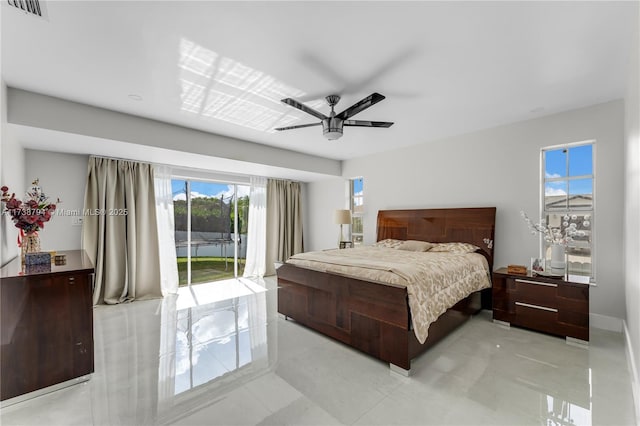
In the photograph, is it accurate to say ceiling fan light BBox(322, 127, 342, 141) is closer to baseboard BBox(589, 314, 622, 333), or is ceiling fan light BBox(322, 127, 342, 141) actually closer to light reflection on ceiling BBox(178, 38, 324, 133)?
light reflection on ceiling BBox(178, 38, 324, 133)

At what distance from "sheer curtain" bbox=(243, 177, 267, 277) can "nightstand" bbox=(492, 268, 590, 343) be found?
461 cm

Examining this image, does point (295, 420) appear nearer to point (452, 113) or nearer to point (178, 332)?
point (178, 332)

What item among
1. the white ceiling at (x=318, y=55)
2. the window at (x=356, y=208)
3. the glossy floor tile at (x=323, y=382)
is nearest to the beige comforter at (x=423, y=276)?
the glossy floor tile at (x=323, y=382)

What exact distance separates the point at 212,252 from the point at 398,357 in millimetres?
5050

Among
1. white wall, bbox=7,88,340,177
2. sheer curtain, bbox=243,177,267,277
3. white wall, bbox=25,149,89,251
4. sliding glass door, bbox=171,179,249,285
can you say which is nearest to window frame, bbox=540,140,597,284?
white wall, bbox=7,88,340,177

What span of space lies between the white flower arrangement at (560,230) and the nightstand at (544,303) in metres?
0.43

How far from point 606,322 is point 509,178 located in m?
2.01

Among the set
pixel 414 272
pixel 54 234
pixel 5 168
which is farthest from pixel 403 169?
pixel 54 234

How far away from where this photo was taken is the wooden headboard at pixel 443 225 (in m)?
4.09

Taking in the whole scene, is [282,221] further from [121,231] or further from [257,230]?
[121,231]

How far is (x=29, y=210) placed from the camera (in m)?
2.36

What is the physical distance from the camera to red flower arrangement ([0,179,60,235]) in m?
2.30

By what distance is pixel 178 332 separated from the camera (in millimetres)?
3242

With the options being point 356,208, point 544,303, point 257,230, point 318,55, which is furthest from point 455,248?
point 257,230
